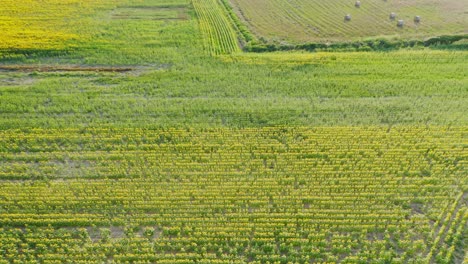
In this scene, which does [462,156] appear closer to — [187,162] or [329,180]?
[329,180]

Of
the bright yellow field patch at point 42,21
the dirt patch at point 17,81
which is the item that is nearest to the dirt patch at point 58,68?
the dirt patch at point 17,81

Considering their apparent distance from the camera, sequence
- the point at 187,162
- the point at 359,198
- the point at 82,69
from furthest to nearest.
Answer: the point at 82,69 → the point at 187,162 → the point at 359,198

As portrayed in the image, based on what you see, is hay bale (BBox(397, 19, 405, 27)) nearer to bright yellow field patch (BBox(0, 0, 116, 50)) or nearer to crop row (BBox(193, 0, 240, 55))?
crop row (BBox(193, 0, 240, 55))

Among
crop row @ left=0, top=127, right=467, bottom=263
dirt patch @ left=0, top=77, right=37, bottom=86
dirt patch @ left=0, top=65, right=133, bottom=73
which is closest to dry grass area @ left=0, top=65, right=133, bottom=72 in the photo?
dirt patch @ left=0, top=65, right=133, bottom=73

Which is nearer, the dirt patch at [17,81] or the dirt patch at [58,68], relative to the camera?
the dirt patch at [17,81]

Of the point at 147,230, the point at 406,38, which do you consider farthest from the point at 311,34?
the point at 147,230

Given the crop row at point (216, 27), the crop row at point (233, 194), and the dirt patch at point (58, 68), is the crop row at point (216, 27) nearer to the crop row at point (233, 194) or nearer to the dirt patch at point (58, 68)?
the dirt patch at point (58, 68)

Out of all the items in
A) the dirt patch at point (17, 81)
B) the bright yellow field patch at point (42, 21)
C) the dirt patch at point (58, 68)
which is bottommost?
the dirt patch at point (17, 81)
